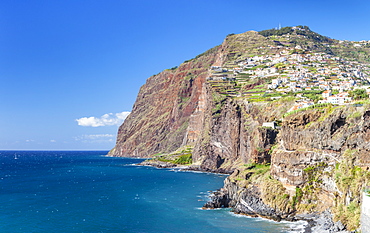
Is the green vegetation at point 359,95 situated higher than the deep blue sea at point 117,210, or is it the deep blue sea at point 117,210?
the green vegetation at point 359,95

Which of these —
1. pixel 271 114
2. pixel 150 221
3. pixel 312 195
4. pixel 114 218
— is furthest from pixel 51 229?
pixel 271 114

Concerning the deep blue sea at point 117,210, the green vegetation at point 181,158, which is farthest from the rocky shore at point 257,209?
the green vegetation at point 181,158

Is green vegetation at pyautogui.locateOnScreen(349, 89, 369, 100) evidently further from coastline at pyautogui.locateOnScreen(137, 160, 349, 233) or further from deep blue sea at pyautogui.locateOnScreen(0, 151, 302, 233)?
deep blue sea at pyautogui.locateOnScreen(0, 151, 302, 233)

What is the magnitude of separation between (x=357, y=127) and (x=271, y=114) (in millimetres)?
50462

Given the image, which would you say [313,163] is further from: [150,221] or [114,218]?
[114,218]

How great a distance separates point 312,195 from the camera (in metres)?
60.2

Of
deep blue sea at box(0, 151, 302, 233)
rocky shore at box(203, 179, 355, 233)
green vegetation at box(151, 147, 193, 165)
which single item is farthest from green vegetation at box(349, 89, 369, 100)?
green vegetation at box(151, 147, 193, 165)

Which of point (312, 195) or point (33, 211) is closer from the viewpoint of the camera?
point (312, 195)

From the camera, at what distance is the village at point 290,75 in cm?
12850

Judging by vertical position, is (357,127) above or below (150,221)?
above

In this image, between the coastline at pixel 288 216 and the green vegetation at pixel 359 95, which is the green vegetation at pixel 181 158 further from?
the green vegetation at pixel 359 95

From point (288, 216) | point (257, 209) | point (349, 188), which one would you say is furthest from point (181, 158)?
point (349, 188)

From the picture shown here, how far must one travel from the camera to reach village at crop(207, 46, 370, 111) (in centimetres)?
12850

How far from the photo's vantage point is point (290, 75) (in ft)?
474
